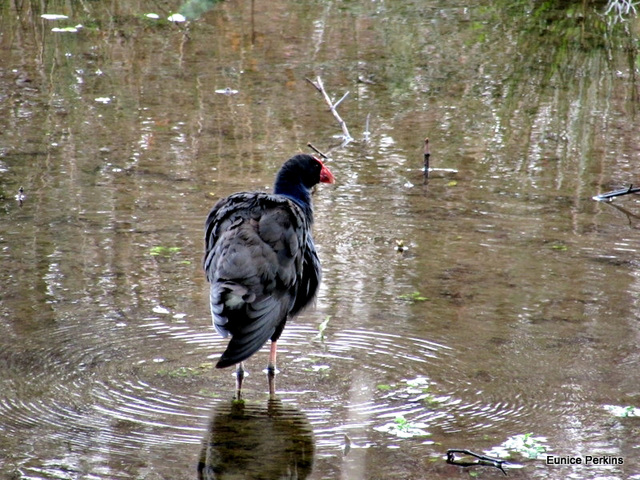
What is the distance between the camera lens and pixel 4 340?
20.0ft

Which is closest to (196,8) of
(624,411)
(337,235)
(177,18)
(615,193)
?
(177,18)

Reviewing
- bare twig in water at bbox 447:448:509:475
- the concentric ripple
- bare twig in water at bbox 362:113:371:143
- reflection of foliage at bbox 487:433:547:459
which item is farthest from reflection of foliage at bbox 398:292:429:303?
bare twig in water at bbox 362:113:371:143

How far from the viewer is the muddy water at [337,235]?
520cm

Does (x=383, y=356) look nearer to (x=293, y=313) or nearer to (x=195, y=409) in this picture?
(x=293, y=313)

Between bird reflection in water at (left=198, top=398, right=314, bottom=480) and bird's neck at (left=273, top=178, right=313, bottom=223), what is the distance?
1.50 m

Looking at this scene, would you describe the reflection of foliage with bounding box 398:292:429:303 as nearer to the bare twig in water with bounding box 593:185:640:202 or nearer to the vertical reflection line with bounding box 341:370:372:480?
the vertical reflection line with bounding box 341:370:372:480

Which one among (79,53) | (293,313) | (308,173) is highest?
(79,53)

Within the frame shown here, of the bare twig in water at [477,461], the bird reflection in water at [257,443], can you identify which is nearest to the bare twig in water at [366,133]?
the bird reflection in water at [257,443]

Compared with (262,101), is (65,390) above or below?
below

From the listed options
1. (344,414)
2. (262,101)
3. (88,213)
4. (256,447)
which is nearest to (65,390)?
(256,447)

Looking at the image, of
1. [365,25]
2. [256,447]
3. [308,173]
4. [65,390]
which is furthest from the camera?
[365,25]

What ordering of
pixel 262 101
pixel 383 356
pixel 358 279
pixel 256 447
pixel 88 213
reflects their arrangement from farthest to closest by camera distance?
1. pixel 262 101
2. pixel 88 213
3. pixel 358 279
4. pixel 383 356
5. pixel 256 447

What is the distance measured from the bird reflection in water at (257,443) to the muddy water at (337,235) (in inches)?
0.7

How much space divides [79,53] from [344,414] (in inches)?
338
